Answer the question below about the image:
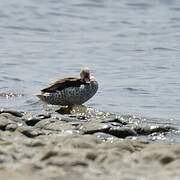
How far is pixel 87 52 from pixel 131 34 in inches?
142

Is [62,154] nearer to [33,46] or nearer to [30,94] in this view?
[30,94]

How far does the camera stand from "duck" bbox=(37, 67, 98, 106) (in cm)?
1293

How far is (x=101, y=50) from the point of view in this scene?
2008cm

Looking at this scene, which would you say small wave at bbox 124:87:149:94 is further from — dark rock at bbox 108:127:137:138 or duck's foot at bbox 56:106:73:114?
dark rock at bbox 108:127:137:138

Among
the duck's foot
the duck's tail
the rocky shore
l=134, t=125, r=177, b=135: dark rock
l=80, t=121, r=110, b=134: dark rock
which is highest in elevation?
the rocky shore

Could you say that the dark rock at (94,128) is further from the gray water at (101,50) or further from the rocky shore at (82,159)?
the gray water at (101,50)

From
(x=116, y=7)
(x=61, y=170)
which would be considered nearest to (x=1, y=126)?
(x=61, y=170)

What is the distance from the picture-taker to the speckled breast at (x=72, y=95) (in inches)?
509

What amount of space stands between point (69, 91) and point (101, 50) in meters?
7.24

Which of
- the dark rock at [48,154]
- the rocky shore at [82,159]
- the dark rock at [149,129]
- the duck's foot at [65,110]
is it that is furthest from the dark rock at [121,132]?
the dark rock at [48,154]

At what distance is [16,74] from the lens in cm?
1664

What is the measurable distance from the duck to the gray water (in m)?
0.31

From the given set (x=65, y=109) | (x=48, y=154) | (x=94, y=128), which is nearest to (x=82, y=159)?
(x=48, y=154)

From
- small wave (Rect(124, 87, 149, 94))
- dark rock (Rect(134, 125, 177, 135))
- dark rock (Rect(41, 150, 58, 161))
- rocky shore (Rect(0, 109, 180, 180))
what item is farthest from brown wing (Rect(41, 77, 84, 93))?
dark rock (Rect(41, 150, 58, 161))
